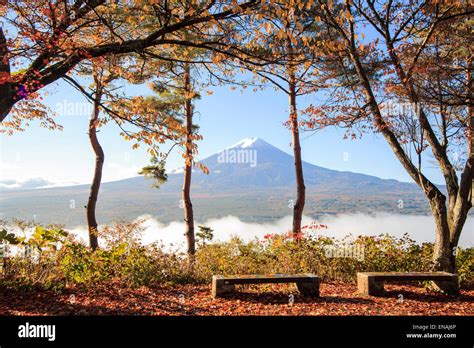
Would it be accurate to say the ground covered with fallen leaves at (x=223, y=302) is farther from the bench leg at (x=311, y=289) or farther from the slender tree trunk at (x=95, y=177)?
the slender tree trunk at (x=95, y=177)

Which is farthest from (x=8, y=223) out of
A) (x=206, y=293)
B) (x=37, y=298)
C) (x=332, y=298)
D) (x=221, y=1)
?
(x=332, y=298)

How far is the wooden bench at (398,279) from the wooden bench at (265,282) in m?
0.97

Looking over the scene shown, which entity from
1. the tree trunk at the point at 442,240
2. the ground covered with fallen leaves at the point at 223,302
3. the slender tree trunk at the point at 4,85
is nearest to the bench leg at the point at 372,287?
the ground covered with fallen leaves at the point at 223,302

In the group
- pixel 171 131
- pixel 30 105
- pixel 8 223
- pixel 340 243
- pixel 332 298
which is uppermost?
pixel 30 105

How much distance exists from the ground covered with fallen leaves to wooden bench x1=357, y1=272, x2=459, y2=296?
0.53 ft

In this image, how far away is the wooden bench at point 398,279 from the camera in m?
7.03

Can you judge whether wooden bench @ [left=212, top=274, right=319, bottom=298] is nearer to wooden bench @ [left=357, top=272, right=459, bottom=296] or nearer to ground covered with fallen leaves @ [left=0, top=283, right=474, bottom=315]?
ground covered with fallen leaves @ [left=0, top=283, right=474, bottom=315]

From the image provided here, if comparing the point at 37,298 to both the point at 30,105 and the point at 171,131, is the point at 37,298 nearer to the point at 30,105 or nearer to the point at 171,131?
the point at 171,131

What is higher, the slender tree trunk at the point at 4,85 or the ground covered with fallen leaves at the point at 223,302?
the slender tree trunk at the point at 4,85

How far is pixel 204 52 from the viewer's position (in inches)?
491

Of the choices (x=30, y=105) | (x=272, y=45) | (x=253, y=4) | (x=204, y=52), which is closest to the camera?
(x=253, y=4)

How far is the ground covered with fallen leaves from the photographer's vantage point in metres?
5.83

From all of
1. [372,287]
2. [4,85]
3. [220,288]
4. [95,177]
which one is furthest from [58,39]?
[95,177]
